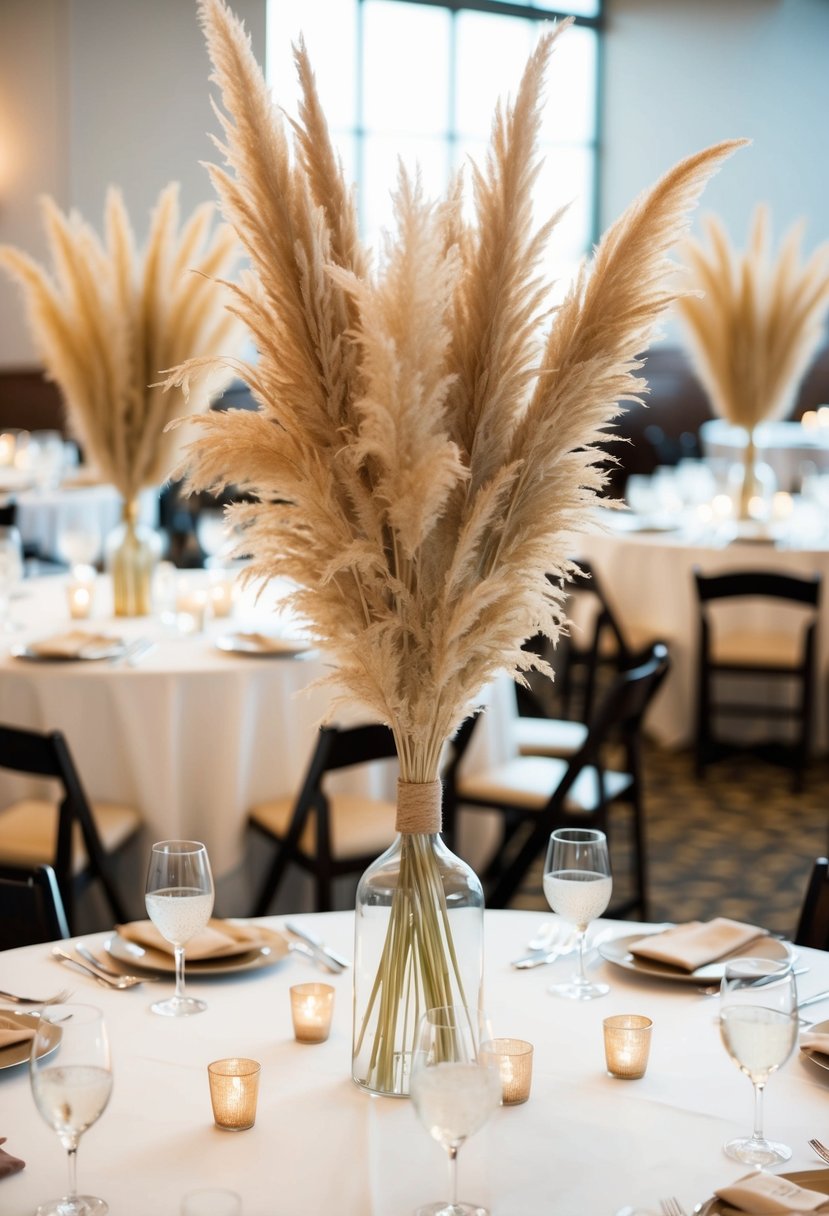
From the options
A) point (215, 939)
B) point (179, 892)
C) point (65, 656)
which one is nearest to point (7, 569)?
point (65, 656)

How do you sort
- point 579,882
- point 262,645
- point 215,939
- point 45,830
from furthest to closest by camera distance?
point 262,645 < point 45,830 < point 215,939 < point 579,882

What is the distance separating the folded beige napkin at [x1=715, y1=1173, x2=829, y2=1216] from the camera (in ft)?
4.02

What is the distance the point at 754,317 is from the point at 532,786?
285 cm

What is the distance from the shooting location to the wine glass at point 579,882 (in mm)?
1774

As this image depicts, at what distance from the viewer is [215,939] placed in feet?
6.17

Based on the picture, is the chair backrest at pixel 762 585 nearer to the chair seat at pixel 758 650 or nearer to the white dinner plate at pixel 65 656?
the chair seat at pixel 758 650

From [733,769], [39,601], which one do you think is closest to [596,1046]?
[39,601]

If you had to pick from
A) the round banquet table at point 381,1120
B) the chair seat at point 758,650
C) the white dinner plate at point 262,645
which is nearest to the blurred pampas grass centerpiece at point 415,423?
the round banquet table at point 381,1120

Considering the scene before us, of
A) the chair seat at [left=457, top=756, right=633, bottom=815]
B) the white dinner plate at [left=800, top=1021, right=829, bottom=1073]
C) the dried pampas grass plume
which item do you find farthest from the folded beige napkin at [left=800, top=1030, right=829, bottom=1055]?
the chair seat at [left=457, top=756, right=633, bottom=815]

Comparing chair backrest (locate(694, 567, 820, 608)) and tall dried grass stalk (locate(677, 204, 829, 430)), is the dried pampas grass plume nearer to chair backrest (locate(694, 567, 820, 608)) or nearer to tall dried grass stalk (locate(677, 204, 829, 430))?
chair backrest (locate(694, 567, 820, 608))

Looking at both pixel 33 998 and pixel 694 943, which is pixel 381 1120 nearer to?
pixel 33 998

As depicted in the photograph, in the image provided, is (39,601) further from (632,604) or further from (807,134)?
(807,134)

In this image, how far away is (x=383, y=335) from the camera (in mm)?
1319

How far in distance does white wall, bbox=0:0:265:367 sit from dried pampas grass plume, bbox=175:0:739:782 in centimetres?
887
